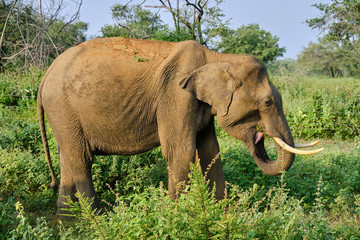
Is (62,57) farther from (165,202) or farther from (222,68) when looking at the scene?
(165,202)

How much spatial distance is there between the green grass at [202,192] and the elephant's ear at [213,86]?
1.02 meters

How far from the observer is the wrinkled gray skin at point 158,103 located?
405 centimetres

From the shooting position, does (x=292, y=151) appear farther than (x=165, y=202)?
Yes

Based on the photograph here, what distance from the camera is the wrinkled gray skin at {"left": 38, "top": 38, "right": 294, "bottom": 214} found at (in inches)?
159

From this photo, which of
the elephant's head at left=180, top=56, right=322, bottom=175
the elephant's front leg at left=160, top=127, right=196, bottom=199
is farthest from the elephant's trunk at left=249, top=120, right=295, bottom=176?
the elephant's front leg at left=160, top=127, right=196, bottom=199

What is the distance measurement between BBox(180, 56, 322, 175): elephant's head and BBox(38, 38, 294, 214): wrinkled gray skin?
0.01 meters

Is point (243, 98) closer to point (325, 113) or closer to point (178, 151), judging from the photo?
point (178, 151)

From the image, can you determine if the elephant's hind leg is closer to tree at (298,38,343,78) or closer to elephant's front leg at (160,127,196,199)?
elephant's front leg at (160,127,196,199)

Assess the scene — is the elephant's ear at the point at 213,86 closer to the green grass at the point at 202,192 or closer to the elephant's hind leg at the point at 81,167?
the green grass at the point at 202,192

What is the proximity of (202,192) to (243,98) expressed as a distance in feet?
6.60

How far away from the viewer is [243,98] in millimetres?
4031

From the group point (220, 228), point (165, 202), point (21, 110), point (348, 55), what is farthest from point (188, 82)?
point (348, 55)

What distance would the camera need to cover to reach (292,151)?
3.97 meters

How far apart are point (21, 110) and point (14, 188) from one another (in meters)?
7.18
